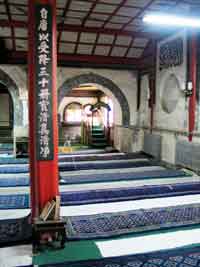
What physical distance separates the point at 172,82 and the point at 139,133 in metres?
3.03

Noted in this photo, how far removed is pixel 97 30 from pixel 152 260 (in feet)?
23.0

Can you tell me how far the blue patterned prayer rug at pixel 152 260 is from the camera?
315 centimetres

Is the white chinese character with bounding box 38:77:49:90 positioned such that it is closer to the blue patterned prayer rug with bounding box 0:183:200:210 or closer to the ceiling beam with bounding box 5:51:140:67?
the blue patterned prayer rug with bounding box 0:183:200:210

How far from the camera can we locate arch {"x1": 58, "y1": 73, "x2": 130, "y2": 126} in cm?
1110

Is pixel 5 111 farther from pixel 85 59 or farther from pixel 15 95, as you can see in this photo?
pixel 85 59

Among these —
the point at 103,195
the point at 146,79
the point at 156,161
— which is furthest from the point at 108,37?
the point at 103,195

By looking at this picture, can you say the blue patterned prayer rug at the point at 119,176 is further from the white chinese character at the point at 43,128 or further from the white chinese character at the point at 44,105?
the white chinese character at the point at 44,105

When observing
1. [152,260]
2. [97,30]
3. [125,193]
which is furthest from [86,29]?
[152,260]

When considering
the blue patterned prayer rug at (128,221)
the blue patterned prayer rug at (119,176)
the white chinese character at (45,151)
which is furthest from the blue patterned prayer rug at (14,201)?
the white chinese character at (45,151)

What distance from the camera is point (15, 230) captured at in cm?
398

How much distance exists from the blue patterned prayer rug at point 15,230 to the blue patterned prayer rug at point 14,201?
633 millimetres

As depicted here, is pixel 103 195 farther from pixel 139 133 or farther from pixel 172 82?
pixel 139 133

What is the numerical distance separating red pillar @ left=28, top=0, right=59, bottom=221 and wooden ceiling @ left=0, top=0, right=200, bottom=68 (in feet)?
12.3

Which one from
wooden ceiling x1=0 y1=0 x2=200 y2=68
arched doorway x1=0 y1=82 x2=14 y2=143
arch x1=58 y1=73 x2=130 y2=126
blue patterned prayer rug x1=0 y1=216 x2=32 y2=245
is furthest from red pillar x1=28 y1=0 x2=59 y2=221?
arched doorway x1=0 y1=82 x2=14 y2=143
